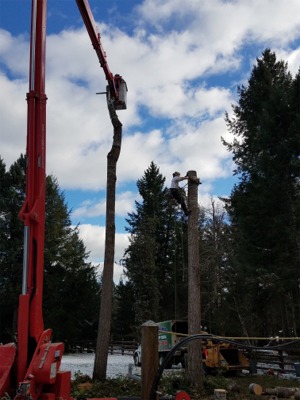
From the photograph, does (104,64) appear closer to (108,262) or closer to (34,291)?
(108,262)

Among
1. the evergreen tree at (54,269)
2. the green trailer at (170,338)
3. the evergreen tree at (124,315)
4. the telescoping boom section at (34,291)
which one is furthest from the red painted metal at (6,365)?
the evergreen tree at (124,315)

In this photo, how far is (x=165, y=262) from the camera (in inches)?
1519

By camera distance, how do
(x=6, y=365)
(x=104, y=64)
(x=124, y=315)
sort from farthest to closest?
(x=124, y=315)
(x=104, y=64)
(x=6, y=365)

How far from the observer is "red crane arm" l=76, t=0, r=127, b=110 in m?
8.89

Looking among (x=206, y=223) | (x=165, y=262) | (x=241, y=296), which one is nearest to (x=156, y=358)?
(x=241, y=296)

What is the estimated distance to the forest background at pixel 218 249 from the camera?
20766 millimetres

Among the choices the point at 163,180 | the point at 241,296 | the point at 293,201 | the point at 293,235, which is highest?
the point at 163,180

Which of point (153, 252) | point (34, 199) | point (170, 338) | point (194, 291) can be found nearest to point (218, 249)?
point (153, 252)

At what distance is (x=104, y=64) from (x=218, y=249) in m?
21.1

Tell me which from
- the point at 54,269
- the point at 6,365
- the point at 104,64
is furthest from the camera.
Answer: the point at 54,269

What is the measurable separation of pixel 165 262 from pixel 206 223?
26.9 feet

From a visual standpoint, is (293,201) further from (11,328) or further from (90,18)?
(11,328)

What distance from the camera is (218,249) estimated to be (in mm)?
29562

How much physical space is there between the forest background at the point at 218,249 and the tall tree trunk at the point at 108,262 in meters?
9.98
